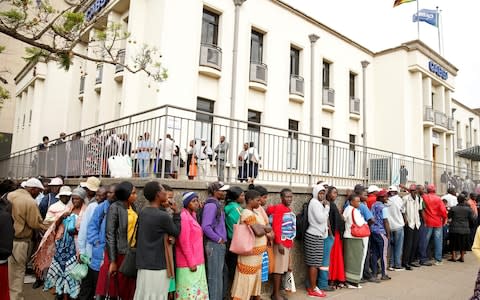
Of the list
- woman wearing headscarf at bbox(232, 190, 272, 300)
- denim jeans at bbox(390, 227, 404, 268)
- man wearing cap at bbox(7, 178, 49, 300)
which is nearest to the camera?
woman wearing headscarf at bbox(232, 190, 272, 300)

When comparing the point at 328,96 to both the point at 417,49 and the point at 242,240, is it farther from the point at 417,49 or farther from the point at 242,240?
the point at 242,240

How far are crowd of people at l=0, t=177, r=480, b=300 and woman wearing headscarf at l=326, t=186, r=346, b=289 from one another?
0.02m

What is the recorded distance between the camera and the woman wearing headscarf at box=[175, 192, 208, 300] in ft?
14.0

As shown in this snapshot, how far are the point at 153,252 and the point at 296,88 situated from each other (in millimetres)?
13425

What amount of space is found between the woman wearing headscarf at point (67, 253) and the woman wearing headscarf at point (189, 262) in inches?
71.0

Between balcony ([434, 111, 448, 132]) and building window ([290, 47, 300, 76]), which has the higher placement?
building window ([290, 47, 300, 76])

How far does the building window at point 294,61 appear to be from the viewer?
16.8m

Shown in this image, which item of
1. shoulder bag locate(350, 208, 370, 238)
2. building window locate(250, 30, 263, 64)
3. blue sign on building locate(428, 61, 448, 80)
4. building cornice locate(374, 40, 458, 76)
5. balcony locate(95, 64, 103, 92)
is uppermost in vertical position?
building cornice locate(374, 40, 458, 76)

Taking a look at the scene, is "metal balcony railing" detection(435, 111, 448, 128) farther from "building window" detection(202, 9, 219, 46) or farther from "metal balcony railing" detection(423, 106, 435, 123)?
"building window" detection(202, 9, 219, 46)

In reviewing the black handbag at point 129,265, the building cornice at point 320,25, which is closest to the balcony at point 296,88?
the building cornice at point 320,25

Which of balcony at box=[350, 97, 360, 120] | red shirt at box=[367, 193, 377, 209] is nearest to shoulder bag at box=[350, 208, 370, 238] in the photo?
red shirt at box=[367, 193, 377, 209]

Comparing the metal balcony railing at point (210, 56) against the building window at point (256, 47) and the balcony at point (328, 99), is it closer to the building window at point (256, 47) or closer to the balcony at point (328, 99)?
the building window at point (256, 47)

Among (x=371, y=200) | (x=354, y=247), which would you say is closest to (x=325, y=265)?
(x=354, y=247)

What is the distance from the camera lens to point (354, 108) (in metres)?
19.7
